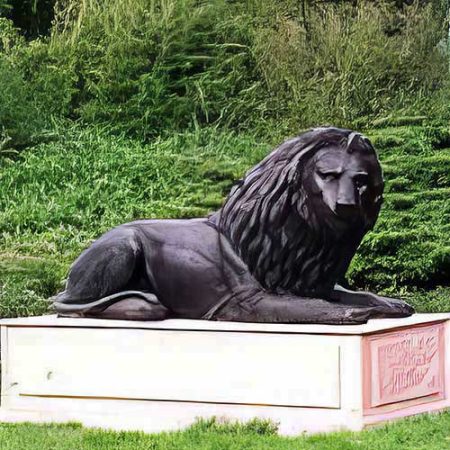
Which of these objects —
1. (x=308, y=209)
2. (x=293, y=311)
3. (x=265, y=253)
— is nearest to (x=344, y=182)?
(x=308, y=209)

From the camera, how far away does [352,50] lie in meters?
12.4

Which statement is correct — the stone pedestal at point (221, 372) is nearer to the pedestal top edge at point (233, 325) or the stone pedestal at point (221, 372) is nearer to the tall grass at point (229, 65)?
the pedestal top edge at point (233, 325)

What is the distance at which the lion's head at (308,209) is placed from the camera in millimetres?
6320

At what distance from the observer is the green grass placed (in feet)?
19.2

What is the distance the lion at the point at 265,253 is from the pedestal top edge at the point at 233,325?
0.07 m

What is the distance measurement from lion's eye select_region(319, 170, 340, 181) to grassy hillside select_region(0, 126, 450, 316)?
5098 millimetres

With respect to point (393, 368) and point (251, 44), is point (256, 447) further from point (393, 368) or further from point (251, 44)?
point (251, 44)

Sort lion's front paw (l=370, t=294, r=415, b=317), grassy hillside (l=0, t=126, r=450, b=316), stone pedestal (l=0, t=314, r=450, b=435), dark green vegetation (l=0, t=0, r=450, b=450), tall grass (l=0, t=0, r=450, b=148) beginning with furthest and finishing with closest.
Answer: tall grass (l=0, t=0, r=450, b=148) < dark green vegetation (l=0, t=0, r=450, b=450) < grassy hillside (l=0, t=126, r=450, b=316) < lion's front paw (l=370, t=294, r=415, b=317) < stone pedestal (l=0, t=314, r=450, b=435)

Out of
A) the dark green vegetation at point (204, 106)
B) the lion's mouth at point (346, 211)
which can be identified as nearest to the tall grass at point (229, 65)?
the dark green vegetation at point (204, 106)

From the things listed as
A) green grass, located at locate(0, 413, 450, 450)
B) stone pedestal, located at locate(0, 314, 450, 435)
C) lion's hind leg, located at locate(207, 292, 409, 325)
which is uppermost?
lion's hind leg, located at locate(207, 292, 409, 325)

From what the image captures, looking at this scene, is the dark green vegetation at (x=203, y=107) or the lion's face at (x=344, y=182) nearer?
the lion's face at (x=344, y=182)

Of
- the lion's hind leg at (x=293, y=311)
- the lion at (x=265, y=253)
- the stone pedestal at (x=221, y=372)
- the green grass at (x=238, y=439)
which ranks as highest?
the lion at (x=265, y=253)

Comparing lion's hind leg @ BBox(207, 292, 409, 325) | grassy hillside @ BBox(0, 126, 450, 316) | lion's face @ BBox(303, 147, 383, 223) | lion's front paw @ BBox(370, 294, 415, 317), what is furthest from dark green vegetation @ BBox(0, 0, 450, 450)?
lion's face @ BBox(303, 147, 383, 223)

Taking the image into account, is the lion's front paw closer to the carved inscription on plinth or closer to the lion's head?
the carved inscription on plinth
